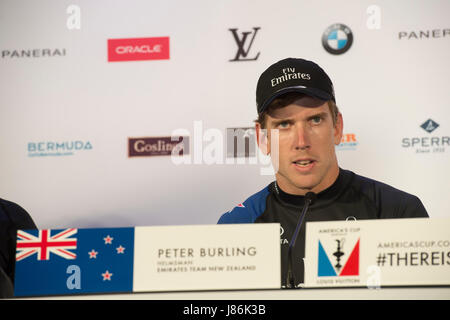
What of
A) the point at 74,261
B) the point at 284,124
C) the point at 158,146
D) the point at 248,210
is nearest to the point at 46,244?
the point at 74,261

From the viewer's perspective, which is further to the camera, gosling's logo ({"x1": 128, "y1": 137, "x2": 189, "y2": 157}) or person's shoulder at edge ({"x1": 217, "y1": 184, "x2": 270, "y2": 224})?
gosling's logo ({"x1": 128, "y1": 137, "x2": 189, "y2": 157})

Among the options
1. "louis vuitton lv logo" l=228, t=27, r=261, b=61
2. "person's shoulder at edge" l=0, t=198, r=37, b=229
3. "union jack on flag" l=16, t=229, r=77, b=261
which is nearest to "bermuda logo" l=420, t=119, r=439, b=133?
"louis vuitton lv logo" l=228, t=27, r=261, b=61

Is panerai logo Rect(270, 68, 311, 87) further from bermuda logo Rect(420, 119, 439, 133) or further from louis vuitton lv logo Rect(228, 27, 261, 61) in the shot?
bermuda logo Rect(420, 119, 439, 133)

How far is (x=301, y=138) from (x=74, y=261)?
1086 millimetres

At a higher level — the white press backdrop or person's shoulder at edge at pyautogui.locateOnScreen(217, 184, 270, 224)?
the white press backdrop

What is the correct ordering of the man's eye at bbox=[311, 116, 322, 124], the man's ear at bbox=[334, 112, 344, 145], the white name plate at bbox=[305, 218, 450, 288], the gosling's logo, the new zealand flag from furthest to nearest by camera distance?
the gosling's logo
the man's ear at bbox=[334, 112, 344, 145]
the man's eye at bbox=[311, 116, 322, 124]
the new zealand flag
the white name plate at bbox=[305, 218, 450, 288]

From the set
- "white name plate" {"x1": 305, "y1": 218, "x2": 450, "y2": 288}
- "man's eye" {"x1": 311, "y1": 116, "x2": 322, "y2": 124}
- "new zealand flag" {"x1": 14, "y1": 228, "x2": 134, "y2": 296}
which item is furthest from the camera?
"man's eye" {"x1": 311, "y1": 116, "x2": 322, "y2": 124}

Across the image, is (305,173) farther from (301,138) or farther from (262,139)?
(262,139)

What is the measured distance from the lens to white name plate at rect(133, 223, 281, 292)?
7.04ft

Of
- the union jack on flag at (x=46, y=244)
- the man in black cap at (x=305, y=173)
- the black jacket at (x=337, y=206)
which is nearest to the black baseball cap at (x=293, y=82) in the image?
the man in black cap at (x=305, y=173)

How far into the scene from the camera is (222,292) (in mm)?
2188

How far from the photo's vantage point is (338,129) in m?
2.46
